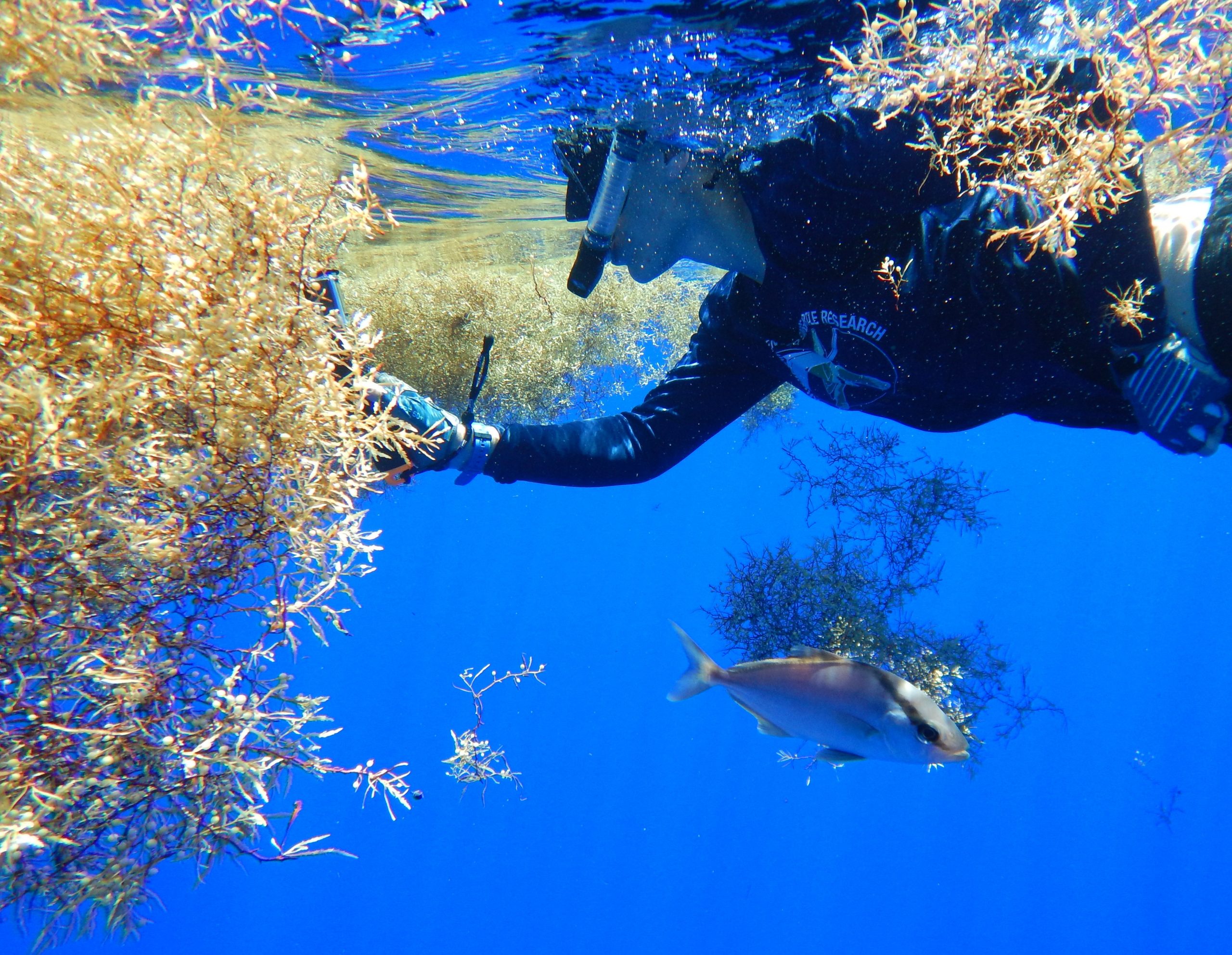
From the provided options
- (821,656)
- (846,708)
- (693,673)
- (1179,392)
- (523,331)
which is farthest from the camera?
(523,331)

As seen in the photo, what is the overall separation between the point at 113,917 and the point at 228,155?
2.38m

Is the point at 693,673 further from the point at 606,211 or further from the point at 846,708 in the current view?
the point at 606,211

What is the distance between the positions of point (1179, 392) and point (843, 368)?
47.0 inches

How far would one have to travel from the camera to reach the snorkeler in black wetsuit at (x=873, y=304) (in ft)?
5.78

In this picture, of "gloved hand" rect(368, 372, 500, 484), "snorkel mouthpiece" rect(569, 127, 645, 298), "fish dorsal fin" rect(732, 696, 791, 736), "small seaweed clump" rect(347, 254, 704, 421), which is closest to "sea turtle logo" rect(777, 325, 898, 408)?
"snorkel mouthpiece" rect(569, 127, 645, 298)

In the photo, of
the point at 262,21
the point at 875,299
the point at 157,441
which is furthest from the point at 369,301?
the point at 875,299

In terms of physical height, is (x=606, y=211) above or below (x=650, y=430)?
above

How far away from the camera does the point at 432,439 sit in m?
2.52

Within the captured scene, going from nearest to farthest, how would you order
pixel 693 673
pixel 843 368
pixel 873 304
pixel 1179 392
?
pixel 1179 392
pixel 873 304
pixel 843 368
pixel 693 673

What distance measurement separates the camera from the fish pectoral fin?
→ 3459 millimetres

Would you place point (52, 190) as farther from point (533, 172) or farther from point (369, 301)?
point (533, 172)

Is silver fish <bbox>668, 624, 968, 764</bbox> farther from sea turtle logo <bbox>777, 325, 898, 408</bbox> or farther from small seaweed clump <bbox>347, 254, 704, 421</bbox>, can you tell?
small seaweed clump <bbox>347, 254, 704, 421</bbox>

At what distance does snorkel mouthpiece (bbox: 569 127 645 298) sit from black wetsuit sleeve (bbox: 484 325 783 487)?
783 millimetres

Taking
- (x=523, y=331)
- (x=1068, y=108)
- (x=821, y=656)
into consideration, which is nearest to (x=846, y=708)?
(x=821, y=656)
